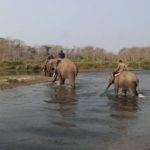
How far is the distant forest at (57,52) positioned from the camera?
8956 cm

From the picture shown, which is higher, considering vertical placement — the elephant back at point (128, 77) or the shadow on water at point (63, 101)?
the elephant back at point (128, 77)

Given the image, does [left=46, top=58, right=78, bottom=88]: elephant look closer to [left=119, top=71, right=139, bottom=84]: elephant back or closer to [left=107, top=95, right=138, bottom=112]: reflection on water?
[left=107, top=95, right=138, bottom=112]: reflection on water

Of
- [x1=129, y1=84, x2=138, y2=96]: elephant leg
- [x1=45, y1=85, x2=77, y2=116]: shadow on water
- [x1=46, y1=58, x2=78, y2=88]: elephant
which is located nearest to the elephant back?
[x1=129, y1=84, x2=138, y2=96]: elephant leg

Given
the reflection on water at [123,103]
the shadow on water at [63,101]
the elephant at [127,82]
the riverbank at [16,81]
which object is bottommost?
the reflection on water at [123,103]

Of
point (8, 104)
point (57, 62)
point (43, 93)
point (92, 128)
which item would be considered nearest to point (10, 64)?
point (57, 62)

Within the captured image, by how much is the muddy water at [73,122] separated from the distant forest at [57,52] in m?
67.8

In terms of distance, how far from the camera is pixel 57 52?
92562 mm

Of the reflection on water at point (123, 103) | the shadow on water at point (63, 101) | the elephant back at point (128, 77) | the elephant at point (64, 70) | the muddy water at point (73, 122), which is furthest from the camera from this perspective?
the elephant at point (64, 70)

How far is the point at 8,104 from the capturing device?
16.4 metres

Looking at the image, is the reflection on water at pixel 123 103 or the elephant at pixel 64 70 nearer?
the reflection on water at pixel 123 103

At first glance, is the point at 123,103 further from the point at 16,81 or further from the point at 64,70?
the point at 16,81

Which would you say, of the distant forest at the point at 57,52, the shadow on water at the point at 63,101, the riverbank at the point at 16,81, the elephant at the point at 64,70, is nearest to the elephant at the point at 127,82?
the shadow on water at the point at 63,101

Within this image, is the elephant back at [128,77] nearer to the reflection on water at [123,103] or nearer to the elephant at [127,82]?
the elephant at [127,82]

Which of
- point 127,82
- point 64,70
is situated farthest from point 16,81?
point 127,82
